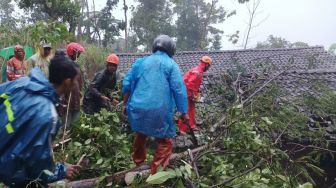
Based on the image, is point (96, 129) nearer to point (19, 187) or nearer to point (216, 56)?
point (19, 187)

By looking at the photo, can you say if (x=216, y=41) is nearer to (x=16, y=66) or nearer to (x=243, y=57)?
(x=243, y=57)

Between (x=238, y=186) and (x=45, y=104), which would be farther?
(x=238, y=186)

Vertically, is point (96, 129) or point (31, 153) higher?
point (31, 153)

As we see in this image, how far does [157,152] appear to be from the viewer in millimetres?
3711

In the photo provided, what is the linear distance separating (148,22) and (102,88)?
2078 cm

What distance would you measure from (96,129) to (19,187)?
7.63 feet

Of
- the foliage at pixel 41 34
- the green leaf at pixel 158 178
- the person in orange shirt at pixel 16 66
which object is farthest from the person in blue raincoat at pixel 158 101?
the foliage at pixel 41 34

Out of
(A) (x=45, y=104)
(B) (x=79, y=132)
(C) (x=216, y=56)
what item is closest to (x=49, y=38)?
(B) (x=79, y=132)

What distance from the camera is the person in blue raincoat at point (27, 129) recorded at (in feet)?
6.10

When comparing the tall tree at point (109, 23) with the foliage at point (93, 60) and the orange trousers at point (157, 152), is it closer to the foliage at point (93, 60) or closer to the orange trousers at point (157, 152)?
the foliage at point (93, 60)

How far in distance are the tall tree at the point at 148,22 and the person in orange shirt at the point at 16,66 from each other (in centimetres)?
1957

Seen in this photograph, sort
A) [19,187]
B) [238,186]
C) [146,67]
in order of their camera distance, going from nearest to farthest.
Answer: [19,187] → [238,186] → [146,67]

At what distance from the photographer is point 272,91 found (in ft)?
19.3

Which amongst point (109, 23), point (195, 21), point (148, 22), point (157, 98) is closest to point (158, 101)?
point (157, 98)
